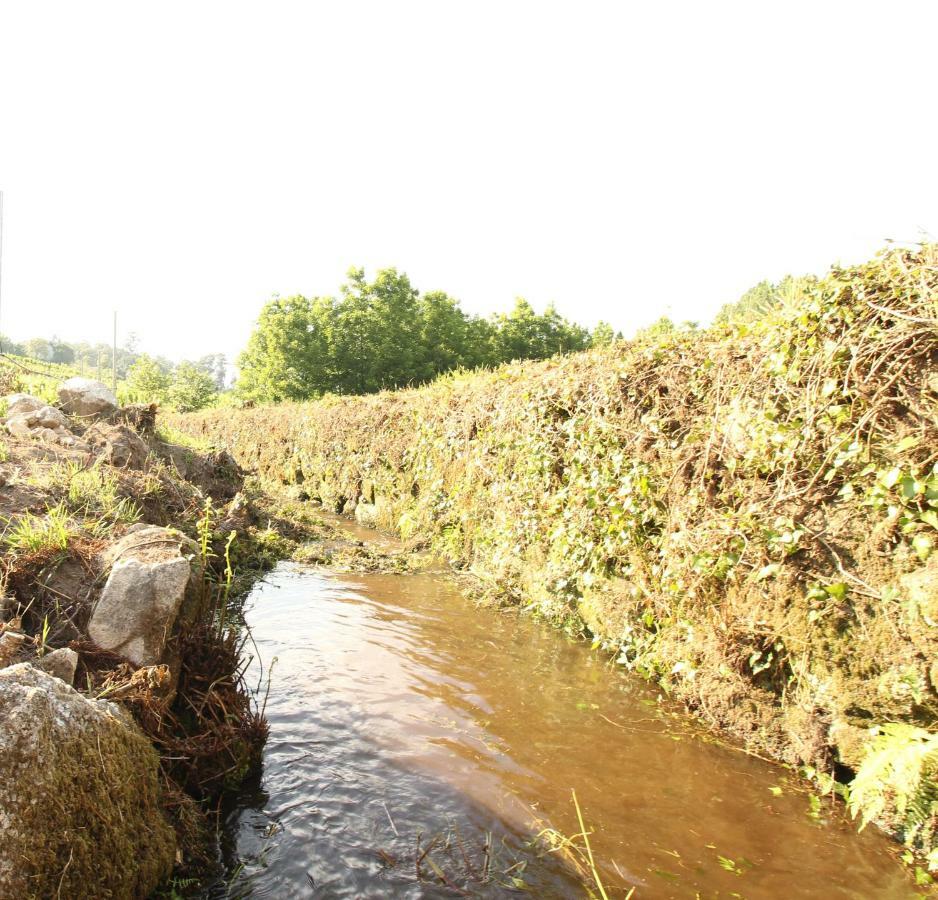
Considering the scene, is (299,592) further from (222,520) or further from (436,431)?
(436,431)

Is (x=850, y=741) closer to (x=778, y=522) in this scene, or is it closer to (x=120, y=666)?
(x=778, y=522)

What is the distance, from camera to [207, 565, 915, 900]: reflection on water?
2.89 meters

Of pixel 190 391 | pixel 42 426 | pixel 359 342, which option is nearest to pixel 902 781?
pixel 42 426

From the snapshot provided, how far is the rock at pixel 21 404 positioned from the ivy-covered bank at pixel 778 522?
252 inches

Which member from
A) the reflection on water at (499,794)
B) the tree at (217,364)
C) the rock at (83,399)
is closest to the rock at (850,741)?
the reflection on water at (499,794)

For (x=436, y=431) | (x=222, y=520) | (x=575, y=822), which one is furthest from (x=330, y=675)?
(x=436, y=431)

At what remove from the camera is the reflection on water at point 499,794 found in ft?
9.48

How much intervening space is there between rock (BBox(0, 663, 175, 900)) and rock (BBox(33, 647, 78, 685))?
1.27ft

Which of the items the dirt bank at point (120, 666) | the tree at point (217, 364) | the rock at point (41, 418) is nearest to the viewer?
the dirt bank at point (120, 666)

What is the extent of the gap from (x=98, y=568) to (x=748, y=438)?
4.49 m

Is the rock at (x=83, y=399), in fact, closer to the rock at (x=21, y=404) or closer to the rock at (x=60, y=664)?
the rock at (x=21, y=404)

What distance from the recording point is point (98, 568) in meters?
3.78

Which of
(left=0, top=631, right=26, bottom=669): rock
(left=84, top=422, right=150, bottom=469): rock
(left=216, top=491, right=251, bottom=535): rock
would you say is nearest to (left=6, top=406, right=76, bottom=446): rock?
(left=84, top=422, right=150, bottom=469): rock

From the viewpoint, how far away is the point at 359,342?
1582 inches
